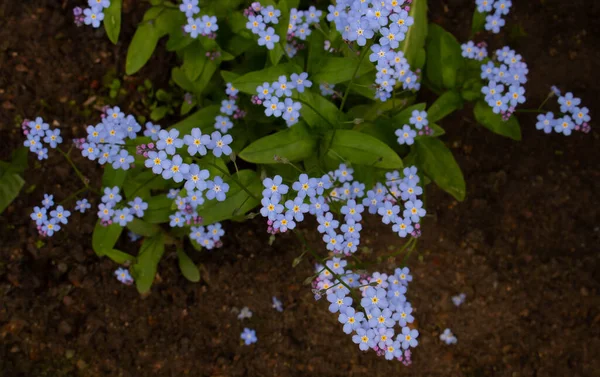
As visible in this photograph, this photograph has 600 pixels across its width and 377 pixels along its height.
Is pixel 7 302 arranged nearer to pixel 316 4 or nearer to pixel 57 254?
pixel 57 254

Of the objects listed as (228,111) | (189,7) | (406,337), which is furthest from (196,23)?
(406,337)

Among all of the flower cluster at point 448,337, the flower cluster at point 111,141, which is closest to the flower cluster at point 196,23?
the flower cluster at point 111,141

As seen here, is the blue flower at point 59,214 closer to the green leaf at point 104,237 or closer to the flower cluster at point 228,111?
the green leaf at point 104,237

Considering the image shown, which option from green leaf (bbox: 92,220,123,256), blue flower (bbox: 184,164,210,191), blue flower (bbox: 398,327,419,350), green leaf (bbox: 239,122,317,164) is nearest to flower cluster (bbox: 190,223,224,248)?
green leaf (bbox: 92,220,123,256)

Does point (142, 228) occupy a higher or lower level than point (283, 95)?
lower

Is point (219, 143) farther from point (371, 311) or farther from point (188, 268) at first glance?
point (188, 268)

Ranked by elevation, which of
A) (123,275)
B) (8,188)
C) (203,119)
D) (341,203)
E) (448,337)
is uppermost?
(203,119)

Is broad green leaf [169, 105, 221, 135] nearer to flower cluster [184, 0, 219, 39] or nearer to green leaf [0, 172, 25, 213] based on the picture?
flower cluster [184, 0, 219, 39]
